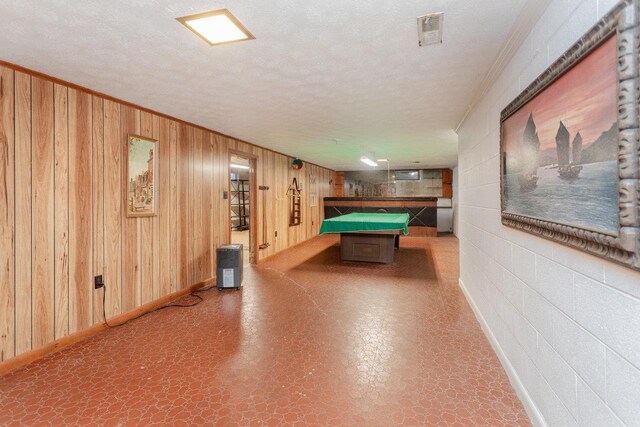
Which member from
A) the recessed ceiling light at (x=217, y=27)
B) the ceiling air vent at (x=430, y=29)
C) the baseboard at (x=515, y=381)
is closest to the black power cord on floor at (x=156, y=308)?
the recessed ceiling light at (x=217, y=27)

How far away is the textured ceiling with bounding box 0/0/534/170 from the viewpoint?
1683 millimetres

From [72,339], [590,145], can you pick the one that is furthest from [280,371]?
[590,145]

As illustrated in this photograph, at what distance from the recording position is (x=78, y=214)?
2797 millimetres

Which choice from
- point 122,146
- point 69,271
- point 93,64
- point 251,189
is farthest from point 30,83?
point 251,189

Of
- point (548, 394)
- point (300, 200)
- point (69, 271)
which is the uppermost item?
point (300, 200)

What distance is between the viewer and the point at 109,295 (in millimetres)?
3084

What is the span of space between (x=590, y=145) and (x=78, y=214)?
3568 mm

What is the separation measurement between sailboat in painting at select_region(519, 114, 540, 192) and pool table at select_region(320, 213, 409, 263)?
3667 mm

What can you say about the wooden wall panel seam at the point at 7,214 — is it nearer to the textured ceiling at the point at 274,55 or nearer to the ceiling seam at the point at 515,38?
the textured ceiling at the point at 274,55

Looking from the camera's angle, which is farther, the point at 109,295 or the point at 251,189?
the point at 251,189

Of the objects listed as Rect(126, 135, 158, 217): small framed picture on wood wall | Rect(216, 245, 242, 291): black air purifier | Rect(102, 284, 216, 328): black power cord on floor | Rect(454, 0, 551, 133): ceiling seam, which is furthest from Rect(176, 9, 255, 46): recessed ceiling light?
Rect(216, 245, 242, 291): black air purifier

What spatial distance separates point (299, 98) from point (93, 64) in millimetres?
1691

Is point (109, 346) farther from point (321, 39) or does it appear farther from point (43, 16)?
point (321, 39)

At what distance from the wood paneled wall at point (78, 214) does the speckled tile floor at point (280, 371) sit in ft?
1.21
